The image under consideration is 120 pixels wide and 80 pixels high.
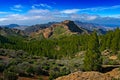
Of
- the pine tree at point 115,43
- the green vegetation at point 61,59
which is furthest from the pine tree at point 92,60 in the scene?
the pine tree at point 115,43

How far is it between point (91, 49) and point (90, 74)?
23.5 m

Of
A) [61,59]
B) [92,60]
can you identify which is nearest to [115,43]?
[61,59]

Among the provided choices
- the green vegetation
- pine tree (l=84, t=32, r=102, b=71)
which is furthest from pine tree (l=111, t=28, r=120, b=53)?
pine tree (l=84, t=32, r=102, b=71)

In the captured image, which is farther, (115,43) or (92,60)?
(115,43)

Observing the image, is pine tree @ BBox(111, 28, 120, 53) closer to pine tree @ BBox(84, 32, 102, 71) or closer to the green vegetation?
the green vegetation

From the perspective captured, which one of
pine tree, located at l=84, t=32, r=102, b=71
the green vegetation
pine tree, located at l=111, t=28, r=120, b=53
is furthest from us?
pine tree, located at l=111, t=28, r=120, b=53

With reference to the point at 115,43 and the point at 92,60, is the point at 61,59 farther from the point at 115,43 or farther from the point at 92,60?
the point at 92,60

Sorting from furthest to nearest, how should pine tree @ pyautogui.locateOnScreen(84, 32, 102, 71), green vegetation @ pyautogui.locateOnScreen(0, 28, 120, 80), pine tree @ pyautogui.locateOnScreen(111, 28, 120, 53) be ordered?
pine tree @ pyautogui.locateOnScreen(111, 28, 120, 53) → pine tree @ pyautogui.locateOnScreen(84, 32, 102, 71) → green vegetation @ pyautogui.locateOnScreen(0, 28, 120, 80)

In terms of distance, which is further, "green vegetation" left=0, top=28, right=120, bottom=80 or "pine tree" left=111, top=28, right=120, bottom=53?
"pine tree" left=111, top=28, right=120, bottom=53

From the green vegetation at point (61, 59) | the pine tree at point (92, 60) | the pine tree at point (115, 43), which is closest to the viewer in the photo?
the green vegetation at point (61, 59)

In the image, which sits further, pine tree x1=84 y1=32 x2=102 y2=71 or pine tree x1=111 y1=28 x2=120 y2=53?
pine tree x1=111 y1=28 x2=120 y2=53

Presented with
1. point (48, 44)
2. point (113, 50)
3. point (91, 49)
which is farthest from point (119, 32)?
point (48, 44)

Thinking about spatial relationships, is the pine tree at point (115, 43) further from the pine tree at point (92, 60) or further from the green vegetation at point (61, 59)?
the pine tree at point (92, 60)

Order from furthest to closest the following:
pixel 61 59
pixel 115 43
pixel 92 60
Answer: pixel 61 59 < pixel 115 43 < pixel 92 60
